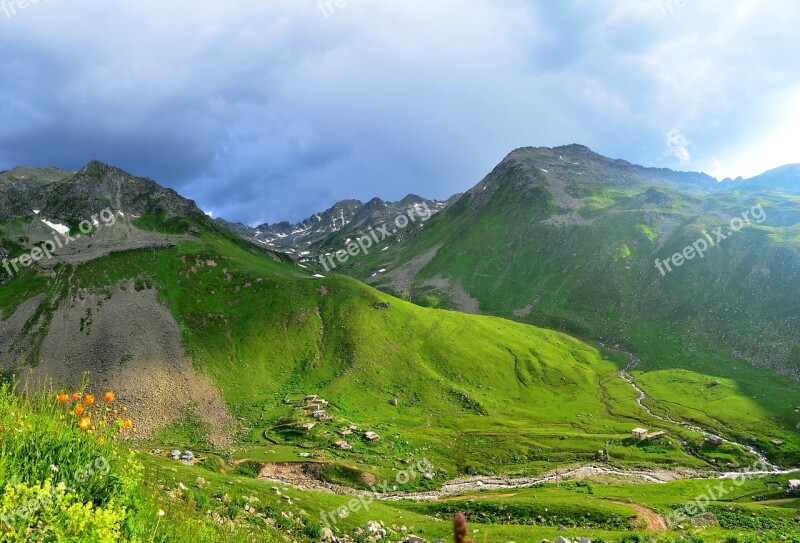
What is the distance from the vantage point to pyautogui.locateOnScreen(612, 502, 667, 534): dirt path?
39625 mm

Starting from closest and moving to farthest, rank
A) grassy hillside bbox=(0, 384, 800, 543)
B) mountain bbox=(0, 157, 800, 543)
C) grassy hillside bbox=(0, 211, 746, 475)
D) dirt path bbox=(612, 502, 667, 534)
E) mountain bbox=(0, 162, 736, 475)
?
1. grassy hillside bbox=(0, 384, 800, 543)
2. mountain bbox=(0, 157, 800, 543)
3. dirt path bbox=(612, 502, 667, 534)
4. grassy hillside bbox=(0, 211, 746, 475)
5. mountain bbox=(0, 162, 736, 475)

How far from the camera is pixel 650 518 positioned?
138 ft

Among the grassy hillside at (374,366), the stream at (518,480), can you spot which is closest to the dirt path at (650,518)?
the stream at (518,480)

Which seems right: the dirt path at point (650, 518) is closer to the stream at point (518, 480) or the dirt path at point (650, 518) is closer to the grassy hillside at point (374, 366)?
the stream at point (518, 480)

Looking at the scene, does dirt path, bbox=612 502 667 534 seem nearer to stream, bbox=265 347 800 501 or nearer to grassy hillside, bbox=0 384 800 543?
grassy hillside, bbox=0 384 800 543

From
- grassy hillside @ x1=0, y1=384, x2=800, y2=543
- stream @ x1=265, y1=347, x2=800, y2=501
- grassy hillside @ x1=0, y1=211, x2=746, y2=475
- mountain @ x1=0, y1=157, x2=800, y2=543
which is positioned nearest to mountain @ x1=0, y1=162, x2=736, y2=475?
grassy hillside @ x1=0, y1=211, x2=746, y2=475

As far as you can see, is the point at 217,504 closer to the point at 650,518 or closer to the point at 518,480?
the point at 650,518

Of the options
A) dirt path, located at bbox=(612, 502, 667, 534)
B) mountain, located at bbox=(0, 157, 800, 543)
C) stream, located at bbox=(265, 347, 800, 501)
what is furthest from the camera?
Result: stream, located at bbox=(265, 347, 800, 501)

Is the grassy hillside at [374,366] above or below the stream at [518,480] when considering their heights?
above

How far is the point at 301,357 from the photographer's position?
373 ft

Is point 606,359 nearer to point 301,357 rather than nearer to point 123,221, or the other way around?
point 301,357

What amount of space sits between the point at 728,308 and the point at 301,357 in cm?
17116

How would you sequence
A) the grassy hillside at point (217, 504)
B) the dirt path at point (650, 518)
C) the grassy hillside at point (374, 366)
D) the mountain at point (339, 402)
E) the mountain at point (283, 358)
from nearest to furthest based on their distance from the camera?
the grassy hillside at point (217, 504)
the mountain at point (339, 402)
the dirt path at point (650, 518)
the grassy hillside at point (374, 366)
the mountain at point (283, 358)

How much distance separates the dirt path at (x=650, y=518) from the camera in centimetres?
3962
